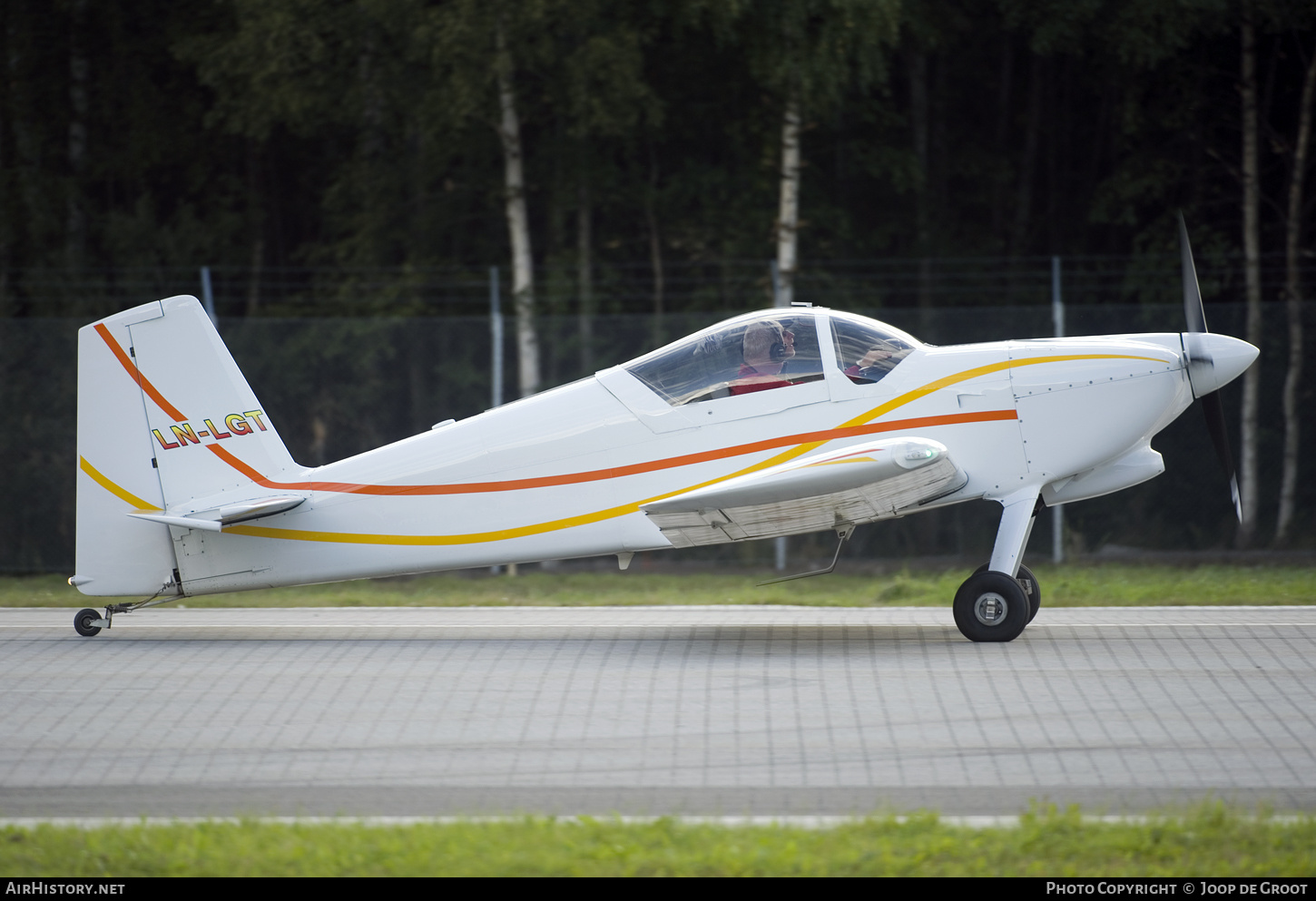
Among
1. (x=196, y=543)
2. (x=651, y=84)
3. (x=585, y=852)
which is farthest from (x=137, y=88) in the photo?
(x=585, y=852)

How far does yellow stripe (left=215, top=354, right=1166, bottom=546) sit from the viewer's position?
8.92m

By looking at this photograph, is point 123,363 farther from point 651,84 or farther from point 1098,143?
point 1098,143

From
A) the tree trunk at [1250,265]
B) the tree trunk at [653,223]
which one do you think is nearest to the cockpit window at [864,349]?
the tree trunk at [1250,265]

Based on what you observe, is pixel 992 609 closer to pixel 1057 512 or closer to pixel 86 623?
pixel 1057 512

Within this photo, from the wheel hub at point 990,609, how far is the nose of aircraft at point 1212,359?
1995 mm

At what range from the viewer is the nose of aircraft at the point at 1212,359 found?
8.86 metres

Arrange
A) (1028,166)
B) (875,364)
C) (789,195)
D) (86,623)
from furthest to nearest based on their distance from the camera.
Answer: (1028,166) < (789,195) < (86,623) < (875,364)

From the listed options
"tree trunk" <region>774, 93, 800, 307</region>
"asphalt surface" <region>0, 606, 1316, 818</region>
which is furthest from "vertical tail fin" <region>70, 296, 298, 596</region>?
"tree trunk" <region>774, 93, 800, 307</region>

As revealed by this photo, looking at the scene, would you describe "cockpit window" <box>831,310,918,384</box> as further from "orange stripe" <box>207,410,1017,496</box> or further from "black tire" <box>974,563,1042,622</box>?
"black tire" <box>974,563,1042,622</box>

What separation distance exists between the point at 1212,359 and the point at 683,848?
600 centimetres

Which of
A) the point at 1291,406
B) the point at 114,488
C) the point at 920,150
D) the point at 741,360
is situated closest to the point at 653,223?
the point at 920,150

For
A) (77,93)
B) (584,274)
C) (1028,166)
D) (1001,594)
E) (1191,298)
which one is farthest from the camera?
(77,93)

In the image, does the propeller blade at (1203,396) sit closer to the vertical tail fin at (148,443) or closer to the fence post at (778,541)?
the fence post at (778,541)

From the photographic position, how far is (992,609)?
28.9 ft
